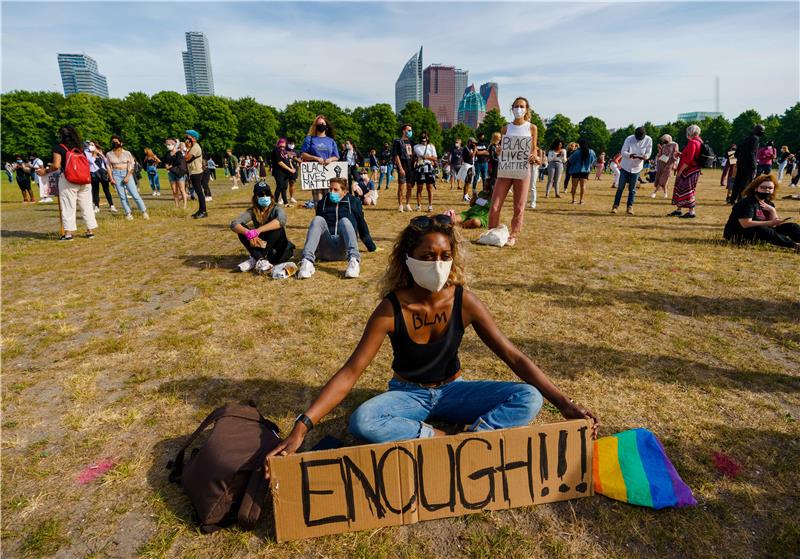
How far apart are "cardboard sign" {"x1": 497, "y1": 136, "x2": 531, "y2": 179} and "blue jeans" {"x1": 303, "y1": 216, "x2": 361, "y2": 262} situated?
10.7 ft

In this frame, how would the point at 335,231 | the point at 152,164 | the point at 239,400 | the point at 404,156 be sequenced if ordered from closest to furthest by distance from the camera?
the point at 239,400
the point at 335,231
the point at 404,156
the point at 152,164

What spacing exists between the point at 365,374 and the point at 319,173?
19.6 ft

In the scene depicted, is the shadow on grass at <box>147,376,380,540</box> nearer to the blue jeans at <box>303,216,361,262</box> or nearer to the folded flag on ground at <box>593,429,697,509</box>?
the folded flag on ground at <box>593,429,697,509</box>

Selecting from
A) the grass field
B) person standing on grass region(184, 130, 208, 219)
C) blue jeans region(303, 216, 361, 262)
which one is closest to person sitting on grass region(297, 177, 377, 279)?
blue jeans region(303, 216, 361, 262)

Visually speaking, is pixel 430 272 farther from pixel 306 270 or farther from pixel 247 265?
pixel 247 265

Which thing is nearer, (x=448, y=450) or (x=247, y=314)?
(x=448, y=450)

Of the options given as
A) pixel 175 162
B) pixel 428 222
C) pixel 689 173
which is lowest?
pixel 428 222

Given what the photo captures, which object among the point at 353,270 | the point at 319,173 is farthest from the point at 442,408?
the point at 319,173

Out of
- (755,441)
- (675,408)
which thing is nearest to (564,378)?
(675,408)

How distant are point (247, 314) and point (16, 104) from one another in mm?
83893

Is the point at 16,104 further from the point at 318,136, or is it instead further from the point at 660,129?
the point at 660,129

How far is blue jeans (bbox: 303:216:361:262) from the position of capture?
6977 mm

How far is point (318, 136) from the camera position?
10172mm

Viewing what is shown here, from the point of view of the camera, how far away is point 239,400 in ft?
11.9
